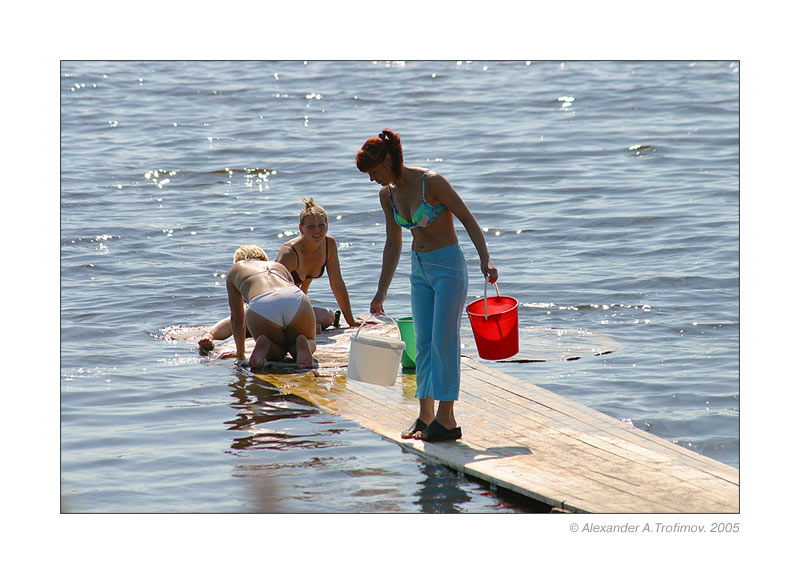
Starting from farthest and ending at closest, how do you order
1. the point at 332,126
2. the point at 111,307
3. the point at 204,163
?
the point at 332,126
the point at 204,163
the point at 111,307

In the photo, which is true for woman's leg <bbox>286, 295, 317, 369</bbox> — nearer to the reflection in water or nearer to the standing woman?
the reflection in water

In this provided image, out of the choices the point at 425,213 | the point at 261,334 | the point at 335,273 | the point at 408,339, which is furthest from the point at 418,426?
the point at 335,273

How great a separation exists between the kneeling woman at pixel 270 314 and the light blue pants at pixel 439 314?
2.24 meters

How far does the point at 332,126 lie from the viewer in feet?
81.5

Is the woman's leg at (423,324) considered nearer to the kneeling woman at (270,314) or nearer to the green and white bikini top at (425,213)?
the green and white bikini top at (425,213)

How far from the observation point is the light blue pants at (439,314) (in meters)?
6.13

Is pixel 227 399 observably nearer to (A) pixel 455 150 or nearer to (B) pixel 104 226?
(B) pixel 104 226

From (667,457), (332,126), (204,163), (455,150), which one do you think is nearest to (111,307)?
(667,457)

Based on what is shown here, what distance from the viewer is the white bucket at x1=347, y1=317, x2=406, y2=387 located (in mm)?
6840

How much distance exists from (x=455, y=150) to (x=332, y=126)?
176 inches

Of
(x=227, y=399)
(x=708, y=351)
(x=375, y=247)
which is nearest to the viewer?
(x=227, y=399)

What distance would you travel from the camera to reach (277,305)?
8.35 meters

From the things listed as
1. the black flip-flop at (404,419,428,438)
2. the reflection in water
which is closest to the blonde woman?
the reflection in water

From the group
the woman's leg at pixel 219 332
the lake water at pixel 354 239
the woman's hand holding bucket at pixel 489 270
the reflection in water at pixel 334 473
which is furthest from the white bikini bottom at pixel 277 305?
the woman's hand holding bucket at pixel 489 270
